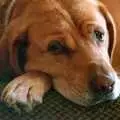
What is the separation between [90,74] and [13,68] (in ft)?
1.16

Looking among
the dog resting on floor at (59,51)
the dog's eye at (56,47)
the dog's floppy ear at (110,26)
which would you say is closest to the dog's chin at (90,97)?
the dog resting on floor at (59,51)

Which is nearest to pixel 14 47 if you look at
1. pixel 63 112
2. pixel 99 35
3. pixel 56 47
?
pixel 56 47

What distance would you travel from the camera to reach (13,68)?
142 cm

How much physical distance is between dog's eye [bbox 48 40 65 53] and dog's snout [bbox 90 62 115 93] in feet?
0.61

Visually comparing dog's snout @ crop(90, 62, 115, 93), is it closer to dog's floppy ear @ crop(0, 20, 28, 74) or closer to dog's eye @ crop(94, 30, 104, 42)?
dog's eye @ crop(94, 30, 104, 42)

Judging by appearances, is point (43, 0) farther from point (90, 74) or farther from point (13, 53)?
point (90, 74)

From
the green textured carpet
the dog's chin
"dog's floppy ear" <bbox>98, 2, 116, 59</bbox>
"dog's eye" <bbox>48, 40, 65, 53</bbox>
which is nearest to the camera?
the green textured carpet

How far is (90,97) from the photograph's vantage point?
3.87 ft

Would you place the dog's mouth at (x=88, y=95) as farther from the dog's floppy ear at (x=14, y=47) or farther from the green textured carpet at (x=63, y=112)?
the dog's floppy ear at (x=14, y=47)

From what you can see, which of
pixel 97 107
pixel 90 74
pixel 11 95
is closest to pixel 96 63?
pixel 90 74

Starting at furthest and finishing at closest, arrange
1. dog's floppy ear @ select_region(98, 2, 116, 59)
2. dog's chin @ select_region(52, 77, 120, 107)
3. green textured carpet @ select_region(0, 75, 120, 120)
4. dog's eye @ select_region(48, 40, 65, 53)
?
dog's floppy ear @ select_region(98, 2, 116, 59) → dog's eye @ select_region(48, 40, 65, 53) → dog's chin @ select_region(52, 77, 120, 107) → green textured carpet @ select_region(0, 75, 120, 120)

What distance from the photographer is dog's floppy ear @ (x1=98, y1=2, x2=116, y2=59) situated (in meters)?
1.53

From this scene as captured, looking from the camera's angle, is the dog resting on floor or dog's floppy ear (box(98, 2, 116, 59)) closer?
the dog resting on floor

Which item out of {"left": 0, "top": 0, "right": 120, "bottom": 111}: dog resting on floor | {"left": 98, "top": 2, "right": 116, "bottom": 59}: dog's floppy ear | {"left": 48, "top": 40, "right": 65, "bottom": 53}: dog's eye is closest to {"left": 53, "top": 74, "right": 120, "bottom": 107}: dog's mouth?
{"left": 0, "top": 0, "right": 120, "bottom": 111}: dog resting on floor
